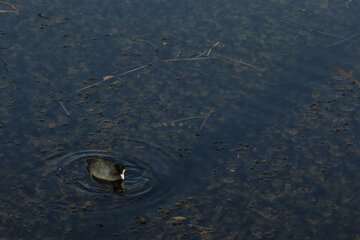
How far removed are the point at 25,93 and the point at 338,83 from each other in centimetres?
293

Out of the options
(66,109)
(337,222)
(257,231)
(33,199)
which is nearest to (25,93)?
(66,109)

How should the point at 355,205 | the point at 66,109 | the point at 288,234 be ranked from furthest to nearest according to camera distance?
the point at 66,109 < the point at 355,205 < the point at 288,234

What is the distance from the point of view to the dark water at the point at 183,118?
13.5ft

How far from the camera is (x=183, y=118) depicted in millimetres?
5008

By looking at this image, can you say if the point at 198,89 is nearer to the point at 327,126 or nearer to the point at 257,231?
the point at 327,126

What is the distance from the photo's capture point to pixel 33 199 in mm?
4141

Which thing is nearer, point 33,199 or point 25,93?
point 33,199

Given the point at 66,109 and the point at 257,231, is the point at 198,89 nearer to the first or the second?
the point at 66,109

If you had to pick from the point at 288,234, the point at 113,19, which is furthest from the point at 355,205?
the point at 113,19

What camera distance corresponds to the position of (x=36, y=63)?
5.54 m

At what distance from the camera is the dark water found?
4.10 m

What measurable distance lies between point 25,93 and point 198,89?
156cm

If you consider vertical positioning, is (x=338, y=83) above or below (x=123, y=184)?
above

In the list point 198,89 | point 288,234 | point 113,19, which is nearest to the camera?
point 288,234
